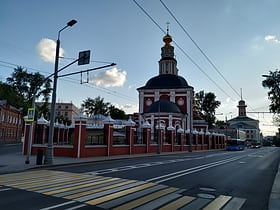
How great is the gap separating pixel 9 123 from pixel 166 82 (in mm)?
37467

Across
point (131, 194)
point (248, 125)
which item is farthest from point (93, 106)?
point (248, 125)

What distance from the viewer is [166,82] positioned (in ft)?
192

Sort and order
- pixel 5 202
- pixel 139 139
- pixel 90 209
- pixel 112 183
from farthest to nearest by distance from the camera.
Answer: pixel 139 139, pixel 112 183, pixel 5 202, pixel 90 209

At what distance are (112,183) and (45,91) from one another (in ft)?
178

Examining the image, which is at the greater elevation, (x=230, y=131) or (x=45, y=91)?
(x=45, y=91)

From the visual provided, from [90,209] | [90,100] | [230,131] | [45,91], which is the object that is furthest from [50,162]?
[230,131]

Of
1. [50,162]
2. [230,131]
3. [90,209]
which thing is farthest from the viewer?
[230,131]

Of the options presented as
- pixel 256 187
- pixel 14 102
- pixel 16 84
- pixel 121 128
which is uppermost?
pixel 16 84

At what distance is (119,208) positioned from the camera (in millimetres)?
5770

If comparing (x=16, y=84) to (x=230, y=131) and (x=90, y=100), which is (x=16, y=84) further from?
(x=230, y=131)

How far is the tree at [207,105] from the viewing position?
294ft

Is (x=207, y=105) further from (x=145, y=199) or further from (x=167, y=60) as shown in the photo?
(x=145, y=199)

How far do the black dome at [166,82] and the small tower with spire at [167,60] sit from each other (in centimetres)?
449


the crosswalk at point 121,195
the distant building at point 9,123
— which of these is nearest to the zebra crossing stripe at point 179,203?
the crosswalk at point 121,195
